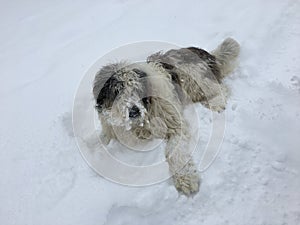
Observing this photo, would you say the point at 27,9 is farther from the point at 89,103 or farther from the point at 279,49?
the point at 279,49

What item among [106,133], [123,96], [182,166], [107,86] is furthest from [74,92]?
[182,166]

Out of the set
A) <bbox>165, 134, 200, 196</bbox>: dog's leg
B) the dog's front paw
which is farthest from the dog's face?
the dog's front paw

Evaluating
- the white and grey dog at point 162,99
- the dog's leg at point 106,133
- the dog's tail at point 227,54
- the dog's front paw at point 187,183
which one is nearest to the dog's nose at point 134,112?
the white and grey dog at point 162,99

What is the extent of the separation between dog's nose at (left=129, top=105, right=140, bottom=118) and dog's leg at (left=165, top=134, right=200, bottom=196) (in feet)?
1.66

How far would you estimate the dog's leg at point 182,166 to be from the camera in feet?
10.4

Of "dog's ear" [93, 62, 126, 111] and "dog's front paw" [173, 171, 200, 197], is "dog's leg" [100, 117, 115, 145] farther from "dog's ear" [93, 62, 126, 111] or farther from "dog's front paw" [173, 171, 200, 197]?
"dog's front paw" [173, 171, 200, 197]

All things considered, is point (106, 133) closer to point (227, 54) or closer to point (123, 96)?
point (123, 96)

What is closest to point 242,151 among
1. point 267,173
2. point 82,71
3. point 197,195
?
point 267,173

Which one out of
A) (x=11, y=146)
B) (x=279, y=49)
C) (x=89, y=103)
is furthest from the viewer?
(x=279, y=49)

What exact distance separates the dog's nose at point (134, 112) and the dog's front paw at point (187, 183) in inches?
28.0

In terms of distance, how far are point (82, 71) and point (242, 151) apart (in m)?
2.37

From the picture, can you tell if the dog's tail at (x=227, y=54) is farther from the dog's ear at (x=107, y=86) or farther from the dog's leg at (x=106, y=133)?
the dog's leg at (x=106, y=133)

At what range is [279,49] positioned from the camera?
14.4ft

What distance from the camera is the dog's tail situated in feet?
13.5
